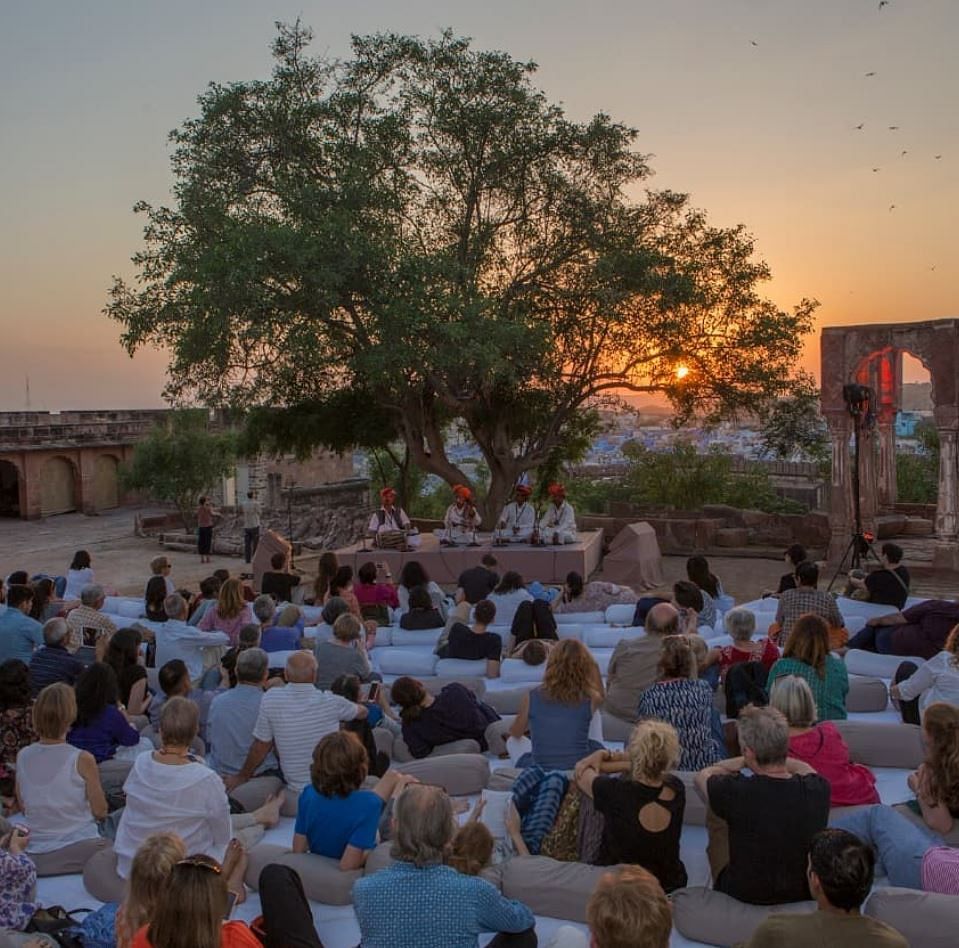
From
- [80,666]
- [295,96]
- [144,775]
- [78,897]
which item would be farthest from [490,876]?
[295,96]

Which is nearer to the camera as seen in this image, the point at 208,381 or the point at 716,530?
the point at 208,381

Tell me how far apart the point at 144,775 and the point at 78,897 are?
86 centimetres

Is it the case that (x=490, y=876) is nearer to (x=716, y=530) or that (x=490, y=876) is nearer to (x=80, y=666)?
(x=80, y=666)

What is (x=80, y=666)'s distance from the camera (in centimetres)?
682

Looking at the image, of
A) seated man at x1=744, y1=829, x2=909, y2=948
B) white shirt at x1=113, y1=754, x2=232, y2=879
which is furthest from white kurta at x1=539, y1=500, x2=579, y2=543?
seated man at x1=744, y1=829, x2=909, y2=948

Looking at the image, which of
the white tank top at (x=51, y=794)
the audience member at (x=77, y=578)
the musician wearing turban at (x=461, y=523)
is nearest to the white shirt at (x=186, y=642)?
the white tank top at (x=51, y=794)

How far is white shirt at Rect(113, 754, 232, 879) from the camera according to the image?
4.57m

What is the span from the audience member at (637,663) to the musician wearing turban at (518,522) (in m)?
9.25

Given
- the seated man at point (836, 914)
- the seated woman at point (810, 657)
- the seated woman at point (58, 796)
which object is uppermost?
the seated woman at point (810, 657)

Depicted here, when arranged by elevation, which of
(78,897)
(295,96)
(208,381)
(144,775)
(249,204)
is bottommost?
(78,897)

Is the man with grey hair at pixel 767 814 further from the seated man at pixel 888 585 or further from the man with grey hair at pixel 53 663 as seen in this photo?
the seated man at pixel 888 585

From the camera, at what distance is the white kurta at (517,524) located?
16.0 meters

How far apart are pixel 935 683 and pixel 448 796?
11.5 feet

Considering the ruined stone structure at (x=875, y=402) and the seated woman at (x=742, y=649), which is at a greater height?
the ruined stone structure at (x=875, y=402)
